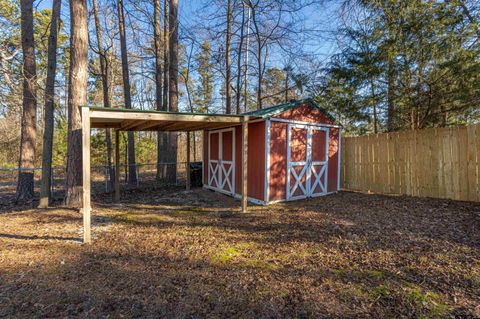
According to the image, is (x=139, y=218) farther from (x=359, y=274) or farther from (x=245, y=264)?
(x=359, y=274)

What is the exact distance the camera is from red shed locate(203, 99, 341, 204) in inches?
256

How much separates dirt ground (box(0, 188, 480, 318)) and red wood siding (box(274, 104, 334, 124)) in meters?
2.73

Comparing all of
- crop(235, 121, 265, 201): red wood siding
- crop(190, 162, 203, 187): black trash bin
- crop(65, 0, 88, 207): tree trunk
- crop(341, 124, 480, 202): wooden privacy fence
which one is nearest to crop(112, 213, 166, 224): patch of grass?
crop(65, 0, 88, 207): tree trunk

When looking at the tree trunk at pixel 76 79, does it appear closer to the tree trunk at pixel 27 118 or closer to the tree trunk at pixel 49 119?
the tree trunk at pixel 49 119

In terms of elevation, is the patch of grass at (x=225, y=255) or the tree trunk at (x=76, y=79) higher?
the tree trunk at (x=76, y=79)

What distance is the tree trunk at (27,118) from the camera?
21.8ft

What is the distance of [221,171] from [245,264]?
17.3ft

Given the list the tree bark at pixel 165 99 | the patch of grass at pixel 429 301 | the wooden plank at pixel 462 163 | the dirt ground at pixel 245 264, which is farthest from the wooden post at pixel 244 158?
the tree bark at pixel 165 99

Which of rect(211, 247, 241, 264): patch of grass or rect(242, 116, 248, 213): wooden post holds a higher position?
rect(242, 116, 248, 213): wooden post

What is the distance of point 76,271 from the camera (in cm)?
297

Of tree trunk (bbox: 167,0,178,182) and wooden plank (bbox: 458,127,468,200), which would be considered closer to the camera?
wooden plank (bbox: 458,127,468,200)

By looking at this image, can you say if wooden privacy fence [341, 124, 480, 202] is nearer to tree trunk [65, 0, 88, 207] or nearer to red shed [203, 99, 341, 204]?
red shed [203, 99, 341, 204]

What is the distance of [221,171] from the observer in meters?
8.31

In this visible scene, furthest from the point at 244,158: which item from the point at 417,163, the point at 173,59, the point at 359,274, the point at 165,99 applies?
the point at 165,99
